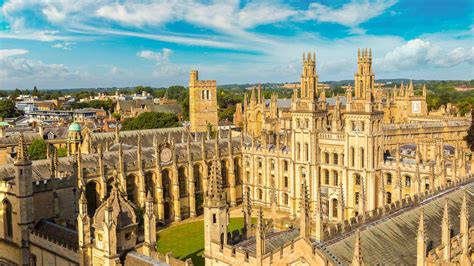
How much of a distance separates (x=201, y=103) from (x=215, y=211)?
210 ft

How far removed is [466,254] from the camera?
78.4 feet

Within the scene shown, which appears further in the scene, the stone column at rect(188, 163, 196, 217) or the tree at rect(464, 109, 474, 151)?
the tree at rect(464, 109, 474, 151)

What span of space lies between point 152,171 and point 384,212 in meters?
28.5

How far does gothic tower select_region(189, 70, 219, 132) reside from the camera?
83.5m

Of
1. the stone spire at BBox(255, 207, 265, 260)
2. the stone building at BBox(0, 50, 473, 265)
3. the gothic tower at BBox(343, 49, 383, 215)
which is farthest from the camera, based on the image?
the gothic tower at BBox(343, 49, 383, 215)

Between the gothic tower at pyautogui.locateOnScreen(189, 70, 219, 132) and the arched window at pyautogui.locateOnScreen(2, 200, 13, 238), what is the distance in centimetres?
5483

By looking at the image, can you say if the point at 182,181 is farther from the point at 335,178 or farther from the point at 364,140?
the point at 364,140

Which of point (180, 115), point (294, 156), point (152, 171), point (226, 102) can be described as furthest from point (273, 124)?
point (226, 102)

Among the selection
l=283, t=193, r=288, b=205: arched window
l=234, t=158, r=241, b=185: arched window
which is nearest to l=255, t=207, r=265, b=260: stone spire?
l=283, t=193, r=288, b=205: arched window

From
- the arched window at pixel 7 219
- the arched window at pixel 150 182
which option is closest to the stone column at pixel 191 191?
the arched window at pixel 150 182

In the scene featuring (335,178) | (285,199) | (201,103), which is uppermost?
(201,103)

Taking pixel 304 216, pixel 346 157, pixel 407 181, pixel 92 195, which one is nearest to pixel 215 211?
pixel 304 216

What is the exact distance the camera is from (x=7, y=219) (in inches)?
1147

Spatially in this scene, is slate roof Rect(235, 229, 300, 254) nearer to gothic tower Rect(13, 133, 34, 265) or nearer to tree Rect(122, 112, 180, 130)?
gothic tower Rect(13, 133, 34, 265)
